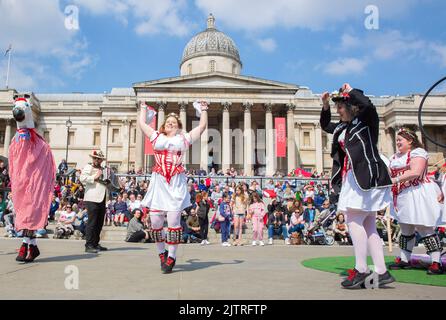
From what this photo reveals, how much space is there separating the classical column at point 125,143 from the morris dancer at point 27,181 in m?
42.1

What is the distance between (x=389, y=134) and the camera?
48406 millimetres

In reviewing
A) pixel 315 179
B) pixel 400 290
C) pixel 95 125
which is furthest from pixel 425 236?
pixel 95 125

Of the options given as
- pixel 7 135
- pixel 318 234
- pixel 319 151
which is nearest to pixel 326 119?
pixel 318 234

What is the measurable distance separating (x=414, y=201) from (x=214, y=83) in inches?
1485

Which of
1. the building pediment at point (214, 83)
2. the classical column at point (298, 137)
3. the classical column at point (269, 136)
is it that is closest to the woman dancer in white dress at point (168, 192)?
the classical column at point (269, 136)

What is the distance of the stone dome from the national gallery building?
5.7 inches

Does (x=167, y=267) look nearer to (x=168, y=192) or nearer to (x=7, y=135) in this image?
(x=168, y=192)

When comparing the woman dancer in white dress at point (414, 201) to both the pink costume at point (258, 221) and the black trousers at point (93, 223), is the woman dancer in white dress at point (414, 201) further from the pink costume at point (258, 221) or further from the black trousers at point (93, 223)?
the pink costume at point (258, 221)

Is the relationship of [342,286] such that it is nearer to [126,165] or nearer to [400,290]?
[400,290]

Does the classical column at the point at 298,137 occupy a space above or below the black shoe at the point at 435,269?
above

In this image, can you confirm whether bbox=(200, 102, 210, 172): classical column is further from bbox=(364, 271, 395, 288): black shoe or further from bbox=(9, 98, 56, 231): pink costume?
bbox=(364, 271, 395, 288): black shoe

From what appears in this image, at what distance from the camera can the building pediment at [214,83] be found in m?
41.0

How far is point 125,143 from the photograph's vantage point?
47812mm

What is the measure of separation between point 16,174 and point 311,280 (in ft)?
15.2
